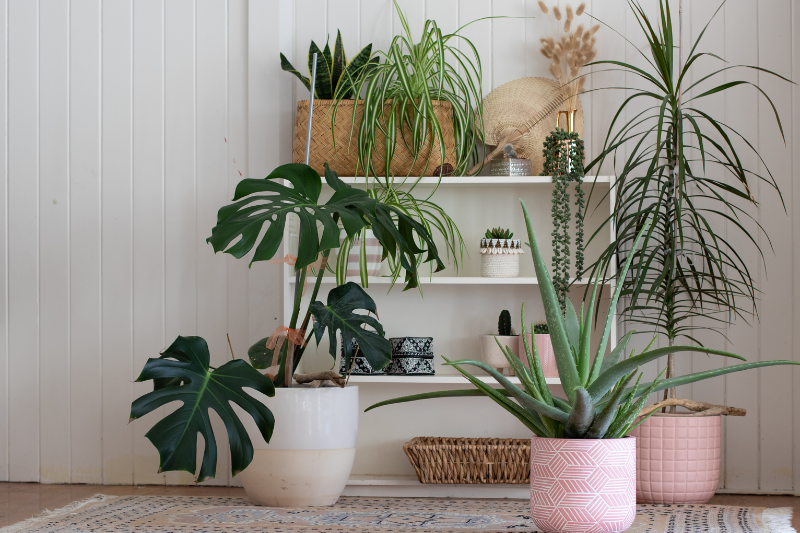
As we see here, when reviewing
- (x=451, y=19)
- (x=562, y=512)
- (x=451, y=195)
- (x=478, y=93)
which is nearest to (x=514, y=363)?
(x=562, y=512)

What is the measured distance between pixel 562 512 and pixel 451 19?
1861mm

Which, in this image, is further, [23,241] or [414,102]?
[23,241]

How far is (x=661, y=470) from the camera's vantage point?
72.7 inches

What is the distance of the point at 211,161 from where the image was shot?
239 cm

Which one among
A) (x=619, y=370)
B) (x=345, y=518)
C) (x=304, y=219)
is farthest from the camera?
(x=345, y=518)

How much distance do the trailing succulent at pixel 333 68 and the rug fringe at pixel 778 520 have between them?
1.65m

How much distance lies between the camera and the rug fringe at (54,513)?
1.57 m

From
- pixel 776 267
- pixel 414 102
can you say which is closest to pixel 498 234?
pixel 414 102

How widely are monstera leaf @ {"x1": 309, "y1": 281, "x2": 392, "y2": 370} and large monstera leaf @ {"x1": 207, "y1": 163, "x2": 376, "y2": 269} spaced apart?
0.23 metres

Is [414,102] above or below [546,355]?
above

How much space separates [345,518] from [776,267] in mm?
1590

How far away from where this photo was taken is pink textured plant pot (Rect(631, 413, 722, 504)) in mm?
1845

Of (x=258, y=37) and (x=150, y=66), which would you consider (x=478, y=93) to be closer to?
(x=258, y=37)

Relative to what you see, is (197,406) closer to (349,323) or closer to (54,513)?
(349,323)
